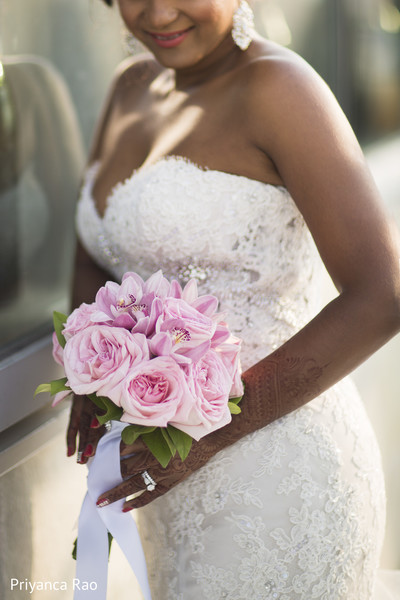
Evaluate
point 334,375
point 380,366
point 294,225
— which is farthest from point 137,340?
point 380,366

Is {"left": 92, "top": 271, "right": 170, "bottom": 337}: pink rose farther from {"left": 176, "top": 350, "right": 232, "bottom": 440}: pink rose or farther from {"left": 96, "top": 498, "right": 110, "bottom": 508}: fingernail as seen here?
{"left": 96, "top": 498, "right": 110, "bottom": 508}: fingernail

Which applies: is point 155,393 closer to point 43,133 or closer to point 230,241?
point 230,241

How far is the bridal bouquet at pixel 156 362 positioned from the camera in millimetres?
1220

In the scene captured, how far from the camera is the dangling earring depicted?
1.69m

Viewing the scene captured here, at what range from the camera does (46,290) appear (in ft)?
8.47

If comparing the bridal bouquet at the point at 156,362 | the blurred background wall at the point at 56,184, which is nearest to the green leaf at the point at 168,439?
the bridal bouquet at the point at 156,362

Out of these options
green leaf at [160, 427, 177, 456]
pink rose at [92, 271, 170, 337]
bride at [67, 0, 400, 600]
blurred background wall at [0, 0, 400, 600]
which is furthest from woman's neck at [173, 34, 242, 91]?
green leaf at [160, 427, 177, 456]

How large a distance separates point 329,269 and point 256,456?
439 millimetres

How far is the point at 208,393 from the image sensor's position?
1253 millimetres

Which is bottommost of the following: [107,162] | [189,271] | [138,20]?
[189,271]

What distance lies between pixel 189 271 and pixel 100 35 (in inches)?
57.4

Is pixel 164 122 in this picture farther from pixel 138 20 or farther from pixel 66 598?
pixel 66 598

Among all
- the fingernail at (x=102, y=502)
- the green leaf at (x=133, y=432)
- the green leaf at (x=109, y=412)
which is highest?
the green leaf at (x=109, y=412)

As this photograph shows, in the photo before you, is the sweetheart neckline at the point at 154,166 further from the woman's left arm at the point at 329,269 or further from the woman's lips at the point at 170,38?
the woman's lips at the point at 170,38
